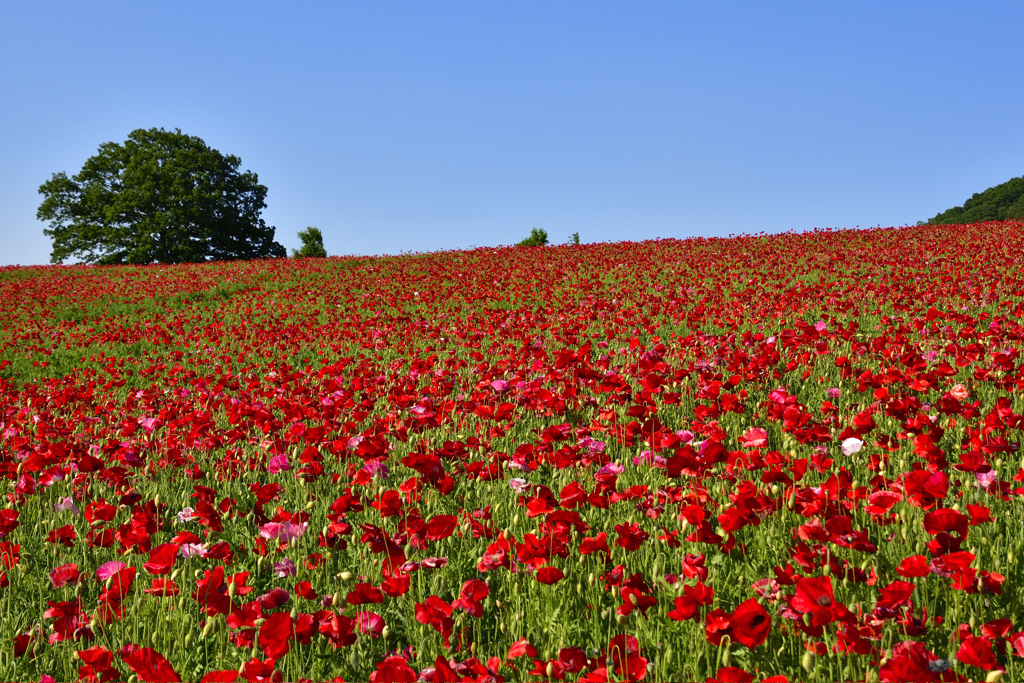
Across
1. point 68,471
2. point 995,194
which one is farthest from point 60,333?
point 995,194

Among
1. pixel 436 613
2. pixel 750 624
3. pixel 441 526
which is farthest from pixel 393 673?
pixel 750 624

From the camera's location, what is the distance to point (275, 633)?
1.57 meters

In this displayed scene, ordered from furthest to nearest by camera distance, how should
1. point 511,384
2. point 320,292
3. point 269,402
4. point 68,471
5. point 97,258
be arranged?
1. point 97,258
2. point 320,292
3. point 269,402
4. point 511,384
5. point 68,471

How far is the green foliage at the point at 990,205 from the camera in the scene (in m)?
51.1

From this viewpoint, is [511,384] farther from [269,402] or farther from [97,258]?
[97,258]

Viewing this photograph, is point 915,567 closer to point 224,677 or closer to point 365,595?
point 365,595

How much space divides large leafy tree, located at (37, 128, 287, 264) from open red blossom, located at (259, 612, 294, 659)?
136 ft

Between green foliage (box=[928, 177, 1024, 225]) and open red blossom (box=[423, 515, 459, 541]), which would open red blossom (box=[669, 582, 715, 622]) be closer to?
open red blossom (box=[423, 515, 459, 541])

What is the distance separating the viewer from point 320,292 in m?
16.5

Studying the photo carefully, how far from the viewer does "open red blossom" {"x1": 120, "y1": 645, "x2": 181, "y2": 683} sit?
4.69 ft

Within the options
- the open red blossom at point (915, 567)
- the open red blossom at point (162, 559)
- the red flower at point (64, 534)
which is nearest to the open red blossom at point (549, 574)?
the open red blossom at point (915, 567)

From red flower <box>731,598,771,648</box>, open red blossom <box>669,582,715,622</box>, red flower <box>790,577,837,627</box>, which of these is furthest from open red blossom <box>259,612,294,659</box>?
red flower <box>790,577,837,627</box>

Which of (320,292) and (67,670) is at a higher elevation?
(320,292)

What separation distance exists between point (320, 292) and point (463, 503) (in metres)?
14.4
